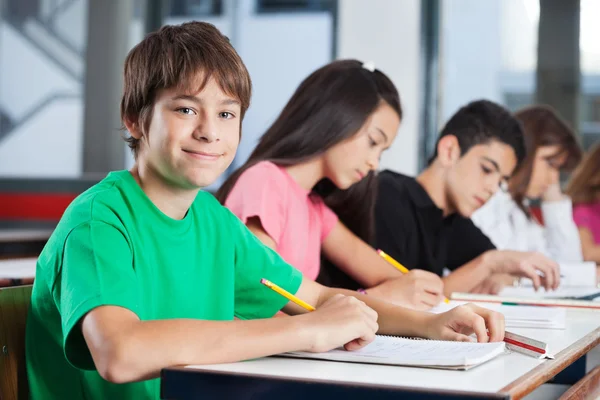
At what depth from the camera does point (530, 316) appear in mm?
1627

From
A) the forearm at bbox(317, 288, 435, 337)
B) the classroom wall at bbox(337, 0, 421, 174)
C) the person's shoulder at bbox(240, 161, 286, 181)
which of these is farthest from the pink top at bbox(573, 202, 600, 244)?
the forearm at bbox(317, 288, 435, 337)

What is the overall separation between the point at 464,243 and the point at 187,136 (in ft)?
5.94

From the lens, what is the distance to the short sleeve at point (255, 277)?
4.67 feet

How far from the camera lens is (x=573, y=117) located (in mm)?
4793

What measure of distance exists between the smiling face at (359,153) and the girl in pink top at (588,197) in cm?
241

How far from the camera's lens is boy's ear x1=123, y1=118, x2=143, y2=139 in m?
1.33

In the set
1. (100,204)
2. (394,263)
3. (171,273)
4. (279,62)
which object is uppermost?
(279,62)

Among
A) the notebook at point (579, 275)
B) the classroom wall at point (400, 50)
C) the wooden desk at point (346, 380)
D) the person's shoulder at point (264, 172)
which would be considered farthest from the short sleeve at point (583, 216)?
the wooden desk at point (346, 380)

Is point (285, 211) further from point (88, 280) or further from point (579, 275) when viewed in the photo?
point (579, 275)

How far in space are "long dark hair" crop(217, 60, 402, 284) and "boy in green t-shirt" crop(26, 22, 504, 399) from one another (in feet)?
2.13

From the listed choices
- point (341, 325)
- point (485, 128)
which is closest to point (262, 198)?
point (341, 325)

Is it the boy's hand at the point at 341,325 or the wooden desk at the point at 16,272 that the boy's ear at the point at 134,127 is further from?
the wooden desk at the point at 16,272

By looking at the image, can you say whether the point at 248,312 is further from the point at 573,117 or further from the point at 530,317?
the point at 573,117

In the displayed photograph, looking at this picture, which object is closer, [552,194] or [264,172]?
[264,172]
